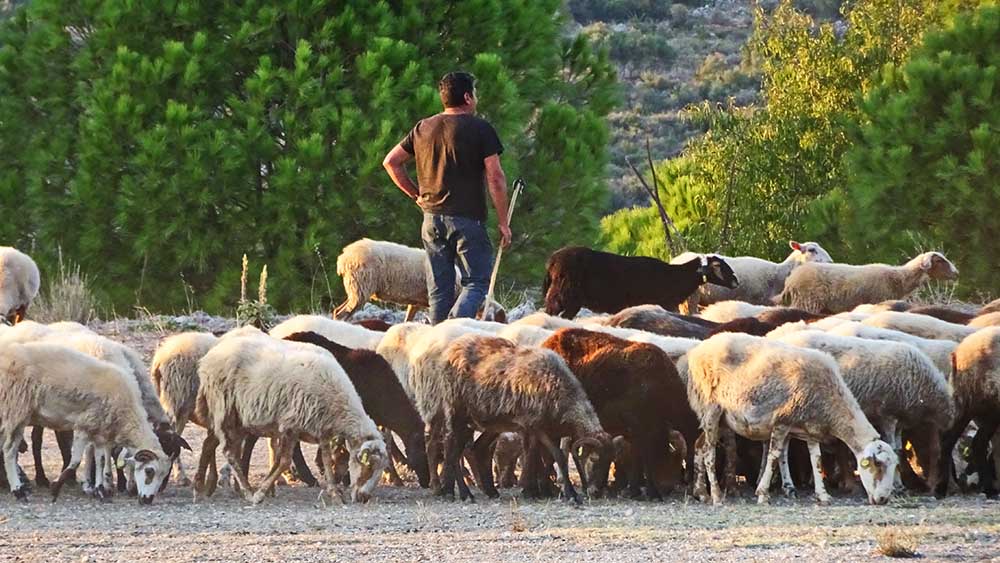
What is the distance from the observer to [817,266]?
66.1ft

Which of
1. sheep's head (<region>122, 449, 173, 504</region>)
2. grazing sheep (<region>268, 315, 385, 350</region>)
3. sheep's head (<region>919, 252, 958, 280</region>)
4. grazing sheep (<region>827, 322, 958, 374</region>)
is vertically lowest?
sheep's head (<region>122, 449, 173, 504</region>)

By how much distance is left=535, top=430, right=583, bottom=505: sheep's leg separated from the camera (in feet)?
37.6

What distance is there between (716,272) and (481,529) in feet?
33.4

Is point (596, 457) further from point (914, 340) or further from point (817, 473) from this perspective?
point (914, 340)

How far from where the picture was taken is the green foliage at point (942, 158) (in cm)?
2466

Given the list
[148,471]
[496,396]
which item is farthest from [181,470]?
[496,396]

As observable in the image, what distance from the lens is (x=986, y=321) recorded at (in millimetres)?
14141

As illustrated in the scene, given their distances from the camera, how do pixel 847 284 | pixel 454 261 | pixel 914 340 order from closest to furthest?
pixel 914 340
pixel 454 261
pixel 847 284

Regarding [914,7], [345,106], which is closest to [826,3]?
[914,7]

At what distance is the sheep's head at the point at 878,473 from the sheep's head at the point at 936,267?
9.65 metres

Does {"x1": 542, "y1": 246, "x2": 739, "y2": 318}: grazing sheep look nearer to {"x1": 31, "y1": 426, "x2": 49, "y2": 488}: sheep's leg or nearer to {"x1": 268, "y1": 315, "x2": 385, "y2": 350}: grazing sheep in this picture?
{"x1": 268, "y1": 315, "x2": 385, "y2": 350}: grazing sheep

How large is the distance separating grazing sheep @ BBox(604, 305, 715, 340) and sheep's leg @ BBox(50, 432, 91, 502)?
4.53 m

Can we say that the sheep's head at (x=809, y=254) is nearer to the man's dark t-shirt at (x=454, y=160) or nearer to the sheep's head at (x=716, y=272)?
the sheep's head at (x=716, y=272)

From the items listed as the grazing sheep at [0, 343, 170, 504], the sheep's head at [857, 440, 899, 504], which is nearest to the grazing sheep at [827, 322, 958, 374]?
the sheep's head at [857, 440, 899, 504]
